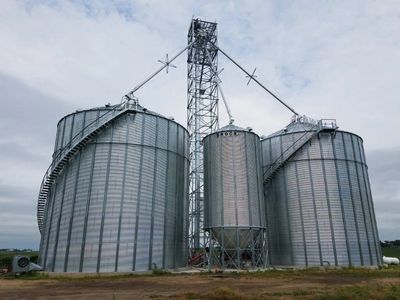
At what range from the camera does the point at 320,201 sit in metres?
32.6

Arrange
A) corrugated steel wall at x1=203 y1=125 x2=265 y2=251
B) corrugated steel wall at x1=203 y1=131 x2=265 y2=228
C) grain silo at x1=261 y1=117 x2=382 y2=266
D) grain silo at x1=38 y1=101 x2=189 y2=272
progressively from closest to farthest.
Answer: grain silo at x1=38 y1=101 x2=189 y2=272
corrugated steel wall at x1=203 y1=125 x2=265 y2=251
corrugated steel wall at x1=203 y1=131 x2=265 y2=228
grain silo at x1=261 y1=117 x2=382 y2=266

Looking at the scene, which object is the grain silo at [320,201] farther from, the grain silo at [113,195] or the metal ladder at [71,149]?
the metal ladder at [71,149]

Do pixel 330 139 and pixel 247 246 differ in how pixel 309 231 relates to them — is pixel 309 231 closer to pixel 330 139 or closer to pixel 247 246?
pixel 247 246

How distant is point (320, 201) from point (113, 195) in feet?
68.8

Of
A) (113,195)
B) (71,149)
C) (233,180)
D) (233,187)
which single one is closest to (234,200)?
(233,187)

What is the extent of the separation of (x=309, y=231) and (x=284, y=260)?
167 inches

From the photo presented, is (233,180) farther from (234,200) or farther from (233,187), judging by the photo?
(234,200)

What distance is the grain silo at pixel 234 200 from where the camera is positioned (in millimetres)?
29062

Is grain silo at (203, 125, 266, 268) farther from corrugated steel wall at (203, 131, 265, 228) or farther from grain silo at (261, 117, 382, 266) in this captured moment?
grain silo at (261, 117, 382, 266)

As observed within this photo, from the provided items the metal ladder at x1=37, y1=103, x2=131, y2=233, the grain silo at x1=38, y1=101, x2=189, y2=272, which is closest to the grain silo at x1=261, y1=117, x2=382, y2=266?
the grain silo at x1=38, y1=101, x2=189, y2=272

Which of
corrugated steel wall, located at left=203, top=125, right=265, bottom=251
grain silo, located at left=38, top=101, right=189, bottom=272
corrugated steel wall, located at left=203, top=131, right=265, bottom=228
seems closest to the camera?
grain silo, located at left=38, top=101, right=189, bottom=272

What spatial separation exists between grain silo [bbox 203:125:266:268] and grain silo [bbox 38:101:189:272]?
3.41 m

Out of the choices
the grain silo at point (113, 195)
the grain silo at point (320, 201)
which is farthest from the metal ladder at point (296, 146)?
the grain silo at point (113, 195)

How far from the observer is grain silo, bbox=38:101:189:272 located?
82.7 ft
